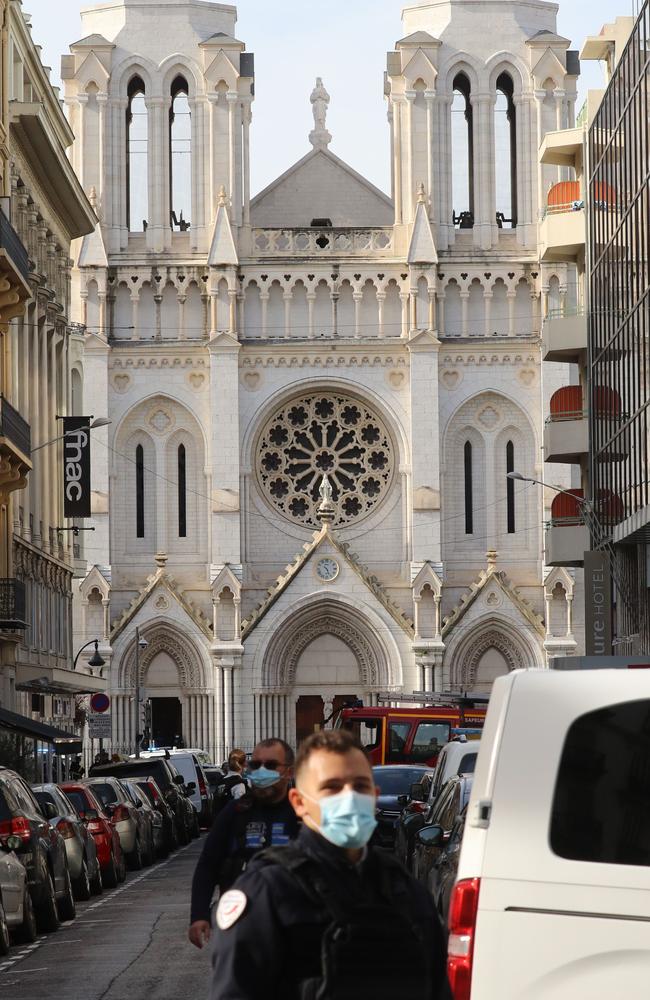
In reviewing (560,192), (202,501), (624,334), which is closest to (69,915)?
(624,334)

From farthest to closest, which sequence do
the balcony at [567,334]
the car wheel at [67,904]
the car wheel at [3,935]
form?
the balcony at [567,334], the car wheel at [67,904], the car wheel at [3,935]

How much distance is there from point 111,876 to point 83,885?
2.29 m

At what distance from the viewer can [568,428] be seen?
45469 millimetres

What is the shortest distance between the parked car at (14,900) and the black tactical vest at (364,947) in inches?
434

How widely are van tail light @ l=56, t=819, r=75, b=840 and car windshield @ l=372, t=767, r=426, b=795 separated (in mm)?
6120

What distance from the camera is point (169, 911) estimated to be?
2061 centimetres

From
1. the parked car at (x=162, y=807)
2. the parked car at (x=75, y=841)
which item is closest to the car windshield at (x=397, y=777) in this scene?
the parked car at (x=75, y=841)

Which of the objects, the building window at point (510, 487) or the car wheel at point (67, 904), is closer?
the car wheel at point (67, 904)

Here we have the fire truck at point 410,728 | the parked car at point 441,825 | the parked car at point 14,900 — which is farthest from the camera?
the fire truck at point 410,728

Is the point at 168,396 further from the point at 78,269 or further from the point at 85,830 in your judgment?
the point at 85,830

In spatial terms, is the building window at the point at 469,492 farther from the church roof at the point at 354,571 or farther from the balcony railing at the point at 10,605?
the balcony railing at the point at 10,605

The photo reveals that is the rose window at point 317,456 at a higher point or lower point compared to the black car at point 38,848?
higher

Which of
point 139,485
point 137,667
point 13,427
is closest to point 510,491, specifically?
point 139,485

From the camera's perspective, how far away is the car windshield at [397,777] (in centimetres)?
2630
